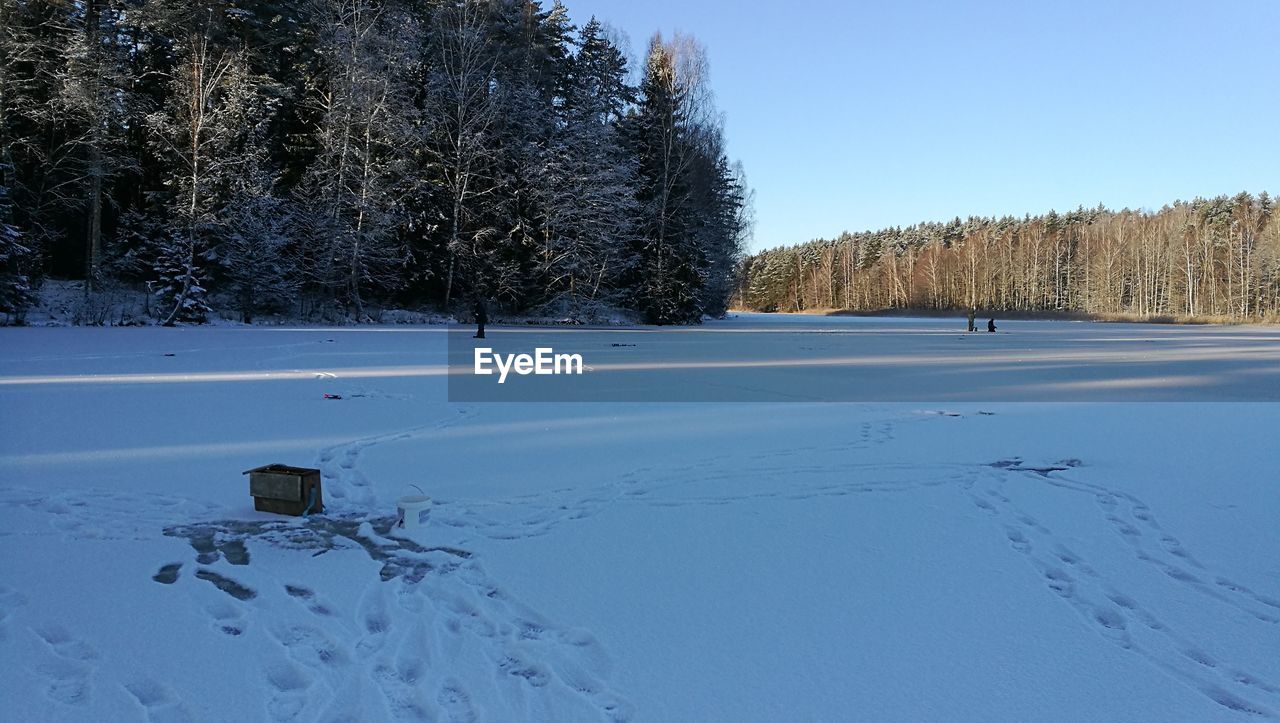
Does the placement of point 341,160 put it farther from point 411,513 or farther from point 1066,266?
point 1066,266

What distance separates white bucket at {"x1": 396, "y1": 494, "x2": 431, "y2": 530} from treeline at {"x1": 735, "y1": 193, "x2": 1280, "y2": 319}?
176 feet

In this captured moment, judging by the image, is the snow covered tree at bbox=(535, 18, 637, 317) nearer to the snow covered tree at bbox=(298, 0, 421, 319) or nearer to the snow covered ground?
the snow covered tree at bbox=(298, 0, 421, 319)

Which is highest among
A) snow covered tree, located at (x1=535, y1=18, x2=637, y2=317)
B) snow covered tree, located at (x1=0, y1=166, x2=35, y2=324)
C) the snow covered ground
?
snow covered tree, located at (x1=535, y1=18, x2=637, y2=317)

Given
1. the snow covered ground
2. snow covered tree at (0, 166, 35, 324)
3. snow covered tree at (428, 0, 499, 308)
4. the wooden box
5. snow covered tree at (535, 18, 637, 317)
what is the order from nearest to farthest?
the snow covered ground → the wooden box → snow covered tree at (0, 166, 35, 324) → snow covered tree at (428, 0, 499, 308) → snow covered tree at (535, 18, 637, 317)

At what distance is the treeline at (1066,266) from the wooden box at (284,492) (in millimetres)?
53632

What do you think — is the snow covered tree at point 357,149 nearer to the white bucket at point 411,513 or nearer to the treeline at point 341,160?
the treeline at point 341,160

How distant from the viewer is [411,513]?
14.2ft

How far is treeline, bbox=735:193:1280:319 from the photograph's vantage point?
209 ft

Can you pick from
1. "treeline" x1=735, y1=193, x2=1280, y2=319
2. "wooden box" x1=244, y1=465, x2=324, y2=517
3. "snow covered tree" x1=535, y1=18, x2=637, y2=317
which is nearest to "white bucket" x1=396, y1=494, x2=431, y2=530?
"wooden box" x1=244, y1=465, x2=324, y2=517

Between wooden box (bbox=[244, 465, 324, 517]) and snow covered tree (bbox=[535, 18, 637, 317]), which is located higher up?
snow covered tree (bbox=[535, 18, 637, 317])

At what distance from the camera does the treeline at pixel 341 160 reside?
24172 millimetres

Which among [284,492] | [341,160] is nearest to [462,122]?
[341,160]

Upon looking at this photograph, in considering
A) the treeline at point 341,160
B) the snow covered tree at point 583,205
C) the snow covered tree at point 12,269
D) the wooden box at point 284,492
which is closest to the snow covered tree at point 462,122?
the treeline at point 341,160

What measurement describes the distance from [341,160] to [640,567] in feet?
91.1
